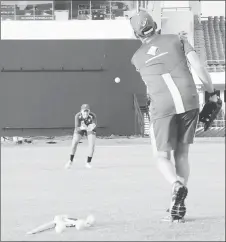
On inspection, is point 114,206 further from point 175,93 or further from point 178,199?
point 175,93

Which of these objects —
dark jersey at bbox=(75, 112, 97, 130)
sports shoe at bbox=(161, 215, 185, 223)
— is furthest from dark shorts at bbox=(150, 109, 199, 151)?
dark jersey at bbox=(75, 112, 97, 130)

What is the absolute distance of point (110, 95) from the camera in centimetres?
2217

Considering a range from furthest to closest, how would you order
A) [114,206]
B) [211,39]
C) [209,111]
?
[211,39] < [114,206] < [209,111]

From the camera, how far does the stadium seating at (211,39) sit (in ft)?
79.7

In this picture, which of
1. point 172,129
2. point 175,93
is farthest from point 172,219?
point 175,93

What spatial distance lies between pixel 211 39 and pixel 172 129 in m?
21.7

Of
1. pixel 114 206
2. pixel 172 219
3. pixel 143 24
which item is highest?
pixel 143 24

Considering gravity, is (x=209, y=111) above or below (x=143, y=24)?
below

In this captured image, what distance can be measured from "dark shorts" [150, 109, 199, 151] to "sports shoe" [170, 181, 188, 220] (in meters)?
0.32

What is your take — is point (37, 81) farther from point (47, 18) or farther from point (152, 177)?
point (152, 177)

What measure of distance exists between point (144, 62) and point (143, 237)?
1120 millimetres

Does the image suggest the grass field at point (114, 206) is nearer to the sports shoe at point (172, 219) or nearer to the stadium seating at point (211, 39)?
the sports shoe at point (172, 219)

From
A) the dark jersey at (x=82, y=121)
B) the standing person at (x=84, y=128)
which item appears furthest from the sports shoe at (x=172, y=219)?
the dark jersey at (x=82, y=121)

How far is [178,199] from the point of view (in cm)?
385
